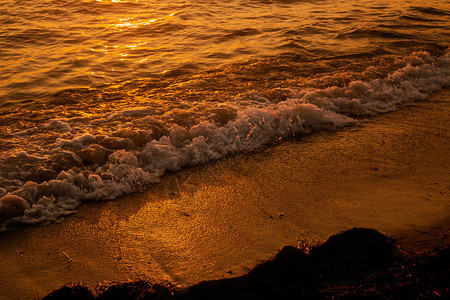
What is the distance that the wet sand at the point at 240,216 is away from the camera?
2.85 meters

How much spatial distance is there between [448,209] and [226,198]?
1816 millimetres

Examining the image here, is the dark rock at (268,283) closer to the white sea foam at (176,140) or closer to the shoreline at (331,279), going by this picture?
the shoreline at (331,279)

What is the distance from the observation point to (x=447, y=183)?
12.4 feet

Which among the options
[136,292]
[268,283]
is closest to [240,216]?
[268,283]

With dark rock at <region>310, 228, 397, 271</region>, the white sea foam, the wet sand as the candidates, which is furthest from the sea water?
dark rock at <region>310, 228, 397, 271</region>

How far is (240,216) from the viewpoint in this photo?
11.2 ft

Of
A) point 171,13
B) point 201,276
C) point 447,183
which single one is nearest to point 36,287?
point 201,276

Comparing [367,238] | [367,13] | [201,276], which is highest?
[367,13]

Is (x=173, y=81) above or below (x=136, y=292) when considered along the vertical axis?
above

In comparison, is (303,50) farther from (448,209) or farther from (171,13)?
(448,209)

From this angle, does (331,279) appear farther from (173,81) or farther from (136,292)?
(173,81)

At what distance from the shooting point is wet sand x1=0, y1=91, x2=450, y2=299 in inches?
112

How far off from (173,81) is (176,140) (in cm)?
229

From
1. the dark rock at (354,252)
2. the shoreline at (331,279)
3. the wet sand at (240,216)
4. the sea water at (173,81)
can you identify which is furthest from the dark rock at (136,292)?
the sea water at (173,81)
